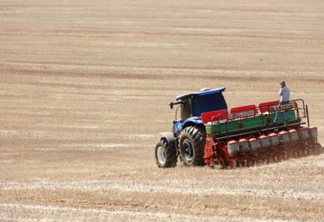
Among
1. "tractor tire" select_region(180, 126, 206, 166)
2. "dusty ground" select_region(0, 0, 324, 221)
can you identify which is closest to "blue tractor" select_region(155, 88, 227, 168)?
"tractor tire" select_region(180, 126, 206, 166)

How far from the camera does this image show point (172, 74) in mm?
36000

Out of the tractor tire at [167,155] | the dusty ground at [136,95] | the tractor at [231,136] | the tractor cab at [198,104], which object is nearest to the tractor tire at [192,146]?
the tractor at [231,136]

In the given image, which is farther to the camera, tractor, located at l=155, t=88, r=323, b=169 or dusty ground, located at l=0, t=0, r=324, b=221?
tractor, located at l=155, t=88, r=323, b=169

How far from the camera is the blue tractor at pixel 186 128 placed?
60.2ft

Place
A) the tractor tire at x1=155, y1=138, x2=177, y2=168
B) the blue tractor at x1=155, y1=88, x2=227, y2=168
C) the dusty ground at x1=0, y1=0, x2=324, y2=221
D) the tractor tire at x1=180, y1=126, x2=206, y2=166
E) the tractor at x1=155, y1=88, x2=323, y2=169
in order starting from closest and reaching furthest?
the dusty ground at x1=0, y1=0, x2=324, y2=221 → the tractor at x1=155, y1=88, x2=323, y2=169 → the tractor tire at x1=180, y1=126, x2=206, y2=166 → the blue tractor at x1=155, y1=88, x2=227, y2=168 → the tractor tire at x1=155, y1=138, x2=177, y2=168

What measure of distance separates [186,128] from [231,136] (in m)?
1.11

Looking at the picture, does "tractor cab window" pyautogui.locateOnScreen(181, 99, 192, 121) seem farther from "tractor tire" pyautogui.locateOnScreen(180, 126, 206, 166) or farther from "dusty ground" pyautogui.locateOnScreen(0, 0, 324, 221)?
"dusty ground" pyautogui.locateOnScreen(0, 0, 324, 221)

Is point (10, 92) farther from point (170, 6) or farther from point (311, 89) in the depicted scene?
point (170, 6)

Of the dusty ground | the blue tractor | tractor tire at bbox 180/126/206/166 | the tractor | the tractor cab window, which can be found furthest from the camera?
the tractor cab window

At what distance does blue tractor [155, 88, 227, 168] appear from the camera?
18.4 metres

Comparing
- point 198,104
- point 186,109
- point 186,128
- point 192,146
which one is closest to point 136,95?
point 186,109

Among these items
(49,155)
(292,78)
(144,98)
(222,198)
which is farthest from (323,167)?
(292,78)

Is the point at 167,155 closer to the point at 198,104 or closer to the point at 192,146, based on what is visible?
the point at 192,146

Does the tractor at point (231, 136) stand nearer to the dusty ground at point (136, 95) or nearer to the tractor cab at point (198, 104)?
the tractor cab at point (198, 104)
